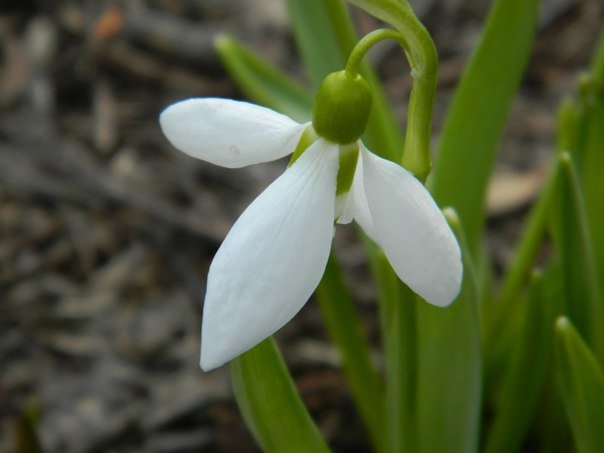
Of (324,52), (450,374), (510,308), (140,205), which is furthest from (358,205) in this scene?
(140,205)

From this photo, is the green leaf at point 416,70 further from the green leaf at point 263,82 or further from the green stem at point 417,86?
the green leaf at point 263,82

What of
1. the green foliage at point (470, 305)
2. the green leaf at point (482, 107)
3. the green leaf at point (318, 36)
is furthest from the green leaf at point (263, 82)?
the green leaf at point (482, 107)

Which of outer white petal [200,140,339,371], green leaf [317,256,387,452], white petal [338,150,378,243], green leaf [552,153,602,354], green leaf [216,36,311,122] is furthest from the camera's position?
green leaf [216,36,311,122]

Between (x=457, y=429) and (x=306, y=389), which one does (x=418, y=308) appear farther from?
(x=306, y=389)

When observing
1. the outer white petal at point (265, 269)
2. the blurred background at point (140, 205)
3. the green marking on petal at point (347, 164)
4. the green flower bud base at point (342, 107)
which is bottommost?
the blurred background at point (140, 205)

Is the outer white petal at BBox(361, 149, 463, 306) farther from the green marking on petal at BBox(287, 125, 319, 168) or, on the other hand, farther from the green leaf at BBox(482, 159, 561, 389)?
the green leaf at BBox(482, 159, 561, 389)

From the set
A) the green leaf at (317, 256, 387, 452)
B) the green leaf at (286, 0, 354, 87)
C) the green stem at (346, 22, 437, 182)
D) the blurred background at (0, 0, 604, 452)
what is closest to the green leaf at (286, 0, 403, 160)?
the green leaf at (286, 0, 354, 87)
